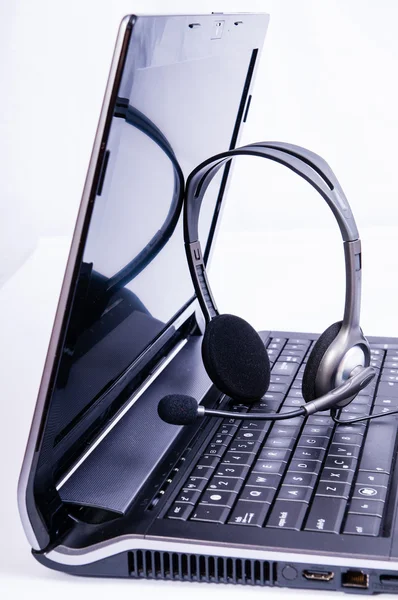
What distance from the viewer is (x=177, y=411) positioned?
33.2 inches

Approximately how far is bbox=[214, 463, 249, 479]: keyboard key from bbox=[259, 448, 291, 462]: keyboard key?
3 centimetres

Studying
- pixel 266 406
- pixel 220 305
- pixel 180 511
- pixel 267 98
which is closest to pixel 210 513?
pixel 180 511

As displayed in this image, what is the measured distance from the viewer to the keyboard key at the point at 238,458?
0.81m

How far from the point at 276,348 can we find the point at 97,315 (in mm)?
369

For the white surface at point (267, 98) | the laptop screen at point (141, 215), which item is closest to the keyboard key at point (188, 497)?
the laptop screen at point (141, 215)

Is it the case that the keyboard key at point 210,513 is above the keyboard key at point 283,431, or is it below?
below

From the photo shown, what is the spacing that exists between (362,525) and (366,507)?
0.03m

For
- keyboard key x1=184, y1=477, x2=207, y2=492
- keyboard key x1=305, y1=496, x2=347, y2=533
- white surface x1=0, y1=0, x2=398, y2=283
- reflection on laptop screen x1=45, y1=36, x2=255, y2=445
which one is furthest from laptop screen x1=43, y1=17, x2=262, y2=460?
white surface x1=0, y1=0, x2=398, y2=283

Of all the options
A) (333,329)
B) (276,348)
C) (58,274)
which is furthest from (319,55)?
Result: (333,329)

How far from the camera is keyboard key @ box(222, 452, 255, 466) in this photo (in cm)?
81

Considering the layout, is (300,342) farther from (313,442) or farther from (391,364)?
(313,442)

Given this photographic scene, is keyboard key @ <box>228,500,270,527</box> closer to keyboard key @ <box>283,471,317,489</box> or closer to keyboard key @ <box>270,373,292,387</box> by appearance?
keyboard key @ <box>283,471,317,489</box>

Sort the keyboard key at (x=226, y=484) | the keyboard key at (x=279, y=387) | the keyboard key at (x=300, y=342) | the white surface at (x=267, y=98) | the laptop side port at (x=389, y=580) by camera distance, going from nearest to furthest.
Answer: the laptop side port at (x=389, y=580), the keyboard key at (x=226, y=484), the keyboard key at (x=279, y=387), the keyboard key at (x=300, y=342), the white surface at (x=267, y=98)

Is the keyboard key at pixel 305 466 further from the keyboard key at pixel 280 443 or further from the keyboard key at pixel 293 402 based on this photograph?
the keyboard key at pixel 293 402
